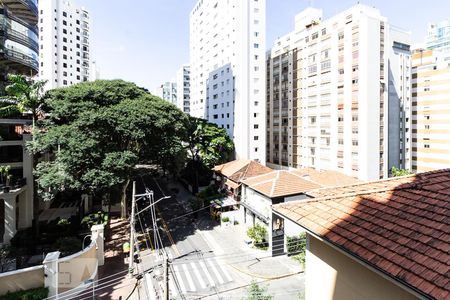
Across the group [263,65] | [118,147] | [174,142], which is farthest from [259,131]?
[118,147]

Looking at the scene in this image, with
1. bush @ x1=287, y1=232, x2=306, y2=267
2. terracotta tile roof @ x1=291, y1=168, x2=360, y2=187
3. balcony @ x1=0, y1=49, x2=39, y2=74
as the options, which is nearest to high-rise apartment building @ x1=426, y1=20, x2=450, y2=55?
terracotta tile roof @ x1=291, y1=168, x2=360, y2=187

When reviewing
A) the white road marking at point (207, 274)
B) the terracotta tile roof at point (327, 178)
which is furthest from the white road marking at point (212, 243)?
the terracotta tile roof at point (327, 178)

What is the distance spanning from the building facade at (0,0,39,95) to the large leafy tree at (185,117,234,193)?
20142 millimetres

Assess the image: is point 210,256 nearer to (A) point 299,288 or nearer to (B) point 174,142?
(A) point 299,288

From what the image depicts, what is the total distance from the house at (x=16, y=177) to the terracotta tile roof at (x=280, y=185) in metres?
19.9

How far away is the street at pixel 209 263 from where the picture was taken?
18.2 meters

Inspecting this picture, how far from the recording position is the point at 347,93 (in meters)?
43.2

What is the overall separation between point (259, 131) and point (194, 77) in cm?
3099

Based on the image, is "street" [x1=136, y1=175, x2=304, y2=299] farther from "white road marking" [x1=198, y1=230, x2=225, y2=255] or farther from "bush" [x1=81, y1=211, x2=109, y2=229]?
"bush" [x1=81, y1=211, x2=109, y2=229]

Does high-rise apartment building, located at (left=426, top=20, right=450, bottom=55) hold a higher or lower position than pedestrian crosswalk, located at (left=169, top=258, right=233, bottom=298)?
higher

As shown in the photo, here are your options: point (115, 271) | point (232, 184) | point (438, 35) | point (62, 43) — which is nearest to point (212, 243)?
point (115, 271)

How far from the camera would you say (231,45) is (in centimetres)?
5091

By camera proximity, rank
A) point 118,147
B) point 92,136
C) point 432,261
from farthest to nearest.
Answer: point 118,147 < point 92,136 < point 432,261

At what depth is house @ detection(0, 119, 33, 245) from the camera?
77.6ft
